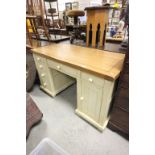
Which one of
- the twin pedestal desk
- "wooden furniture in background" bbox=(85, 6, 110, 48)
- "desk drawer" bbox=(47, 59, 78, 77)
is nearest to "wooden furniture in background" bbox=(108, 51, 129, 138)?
the twin pedestal desk

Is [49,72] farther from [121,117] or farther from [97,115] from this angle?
[121,117]

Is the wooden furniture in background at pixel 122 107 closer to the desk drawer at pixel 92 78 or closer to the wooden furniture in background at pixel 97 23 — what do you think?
the desk drawer at pixel 92 78

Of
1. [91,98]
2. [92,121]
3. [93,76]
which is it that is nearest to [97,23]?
[93,76]

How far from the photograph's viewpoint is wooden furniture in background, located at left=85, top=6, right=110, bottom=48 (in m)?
Result: 1.20

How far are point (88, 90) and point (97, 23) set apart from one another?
776 mm

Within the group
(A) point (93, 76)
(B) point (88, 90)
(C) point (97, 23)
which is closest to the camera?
(A) point (93, 76)

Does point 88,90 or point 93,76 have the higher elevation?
point 93,76

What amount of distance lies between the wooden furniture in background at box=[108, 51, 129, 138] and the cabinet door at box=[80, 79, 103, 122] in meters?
0.16

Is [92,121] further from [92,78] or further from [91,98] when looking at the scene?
[92,78]

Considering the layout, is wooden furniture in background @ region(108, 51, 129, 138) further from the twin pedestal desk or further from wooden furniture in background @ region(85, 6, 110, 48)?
wooden furniture in background @ region(85, 6, 110, 48)

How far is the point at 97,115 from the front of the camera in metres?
1.17

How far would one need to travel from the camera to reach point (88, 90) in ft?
3.57
